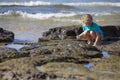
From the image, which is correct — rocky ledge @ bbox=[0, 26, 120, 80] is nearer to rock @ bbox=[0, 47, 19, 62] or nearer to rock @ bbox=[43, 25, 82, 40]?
rock @ bbox=[0, 47, 19, 62]

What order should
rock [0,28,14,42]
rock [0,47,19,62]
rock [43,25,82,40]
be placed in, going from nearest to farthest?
rock [0,47,19,62], rock [0,28,14,42], rock [43,25,82,40]

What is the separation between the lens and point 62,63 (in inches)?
194

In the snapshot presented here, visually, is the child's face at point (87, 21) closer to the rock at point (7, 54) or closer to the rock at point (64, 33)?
the rock at point (64, 33)

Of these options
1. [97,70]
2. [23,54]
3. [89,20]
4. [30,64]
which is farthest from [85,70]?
[89,20]

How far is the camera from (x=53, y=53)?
554 cm

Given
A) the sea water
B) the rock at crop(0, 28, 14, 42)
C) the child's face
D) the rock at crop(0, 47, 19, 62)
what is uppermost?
the child's face

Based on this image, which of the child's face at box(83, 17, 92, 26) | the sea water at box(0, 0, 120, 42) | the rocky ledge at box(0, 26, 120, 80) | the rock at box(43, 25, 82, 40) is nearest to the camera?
the rocky ledge at box(0, 26, 120, 80)

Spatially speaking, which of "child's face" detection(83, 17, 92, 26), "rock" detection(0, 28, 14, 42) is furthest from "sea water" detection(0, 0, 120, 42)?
"child's face" detection(83, 17, 92, 26)

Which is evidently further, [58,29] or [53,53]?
[58,29]

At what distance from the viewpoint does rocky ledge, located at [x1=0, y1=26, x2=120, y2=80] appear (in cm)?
420

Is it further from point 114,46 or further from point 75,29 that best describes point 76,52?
point 75,29

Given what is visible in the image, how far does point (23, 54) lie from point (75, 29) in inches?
120

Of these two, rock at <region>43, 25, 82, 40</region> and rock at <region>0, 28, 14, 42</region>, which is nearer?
rock at <region>0, 28, 14, 42</region>

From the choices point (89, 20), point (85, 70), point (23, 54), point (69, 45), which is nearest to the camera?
point (85, 70)
